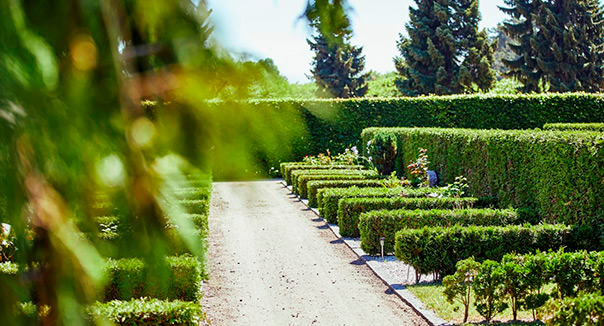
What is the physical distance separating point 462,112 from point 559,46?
12.6 meters

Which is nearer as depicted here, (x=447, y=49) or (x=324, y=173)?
(x=324, y=173)

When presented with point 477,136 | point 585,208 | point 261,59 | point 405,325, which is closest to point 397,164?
point 477,136

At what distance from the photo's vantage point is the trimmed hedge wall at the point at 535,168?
8781 millimetres

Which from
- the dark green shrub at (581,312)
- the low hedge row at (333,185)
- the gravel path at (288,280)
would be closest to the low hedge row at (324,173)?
the low hedge row at (333,185)

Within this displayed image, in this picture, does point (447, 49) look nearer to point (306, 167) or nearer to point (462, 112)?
point (462, 112)

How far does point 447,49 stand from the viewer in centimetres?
3425

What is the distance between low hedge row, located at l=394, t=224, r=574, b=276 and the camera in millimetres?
8000

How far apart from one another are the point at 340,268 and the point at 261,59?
25.9ft

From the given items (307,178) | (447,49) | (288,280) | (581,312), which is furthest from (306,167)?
(447,49)

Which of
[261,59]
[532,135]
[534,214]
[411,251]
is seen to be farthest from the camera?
[532,135]

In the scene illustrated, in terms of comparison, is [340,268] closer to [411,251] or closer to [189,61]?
[411,251]

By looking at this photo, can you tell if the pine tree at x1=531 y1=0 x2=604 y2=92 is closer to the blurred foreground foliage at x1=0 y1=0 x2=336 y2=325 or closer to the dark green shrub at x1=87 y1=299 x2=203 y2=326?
the dark green shrub at x1=87 y1=299 x2=203 y2=326

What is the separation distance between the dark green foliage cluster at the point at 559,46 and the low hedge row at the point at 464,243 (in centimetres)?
2778

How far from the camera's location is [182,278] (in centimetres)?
668
